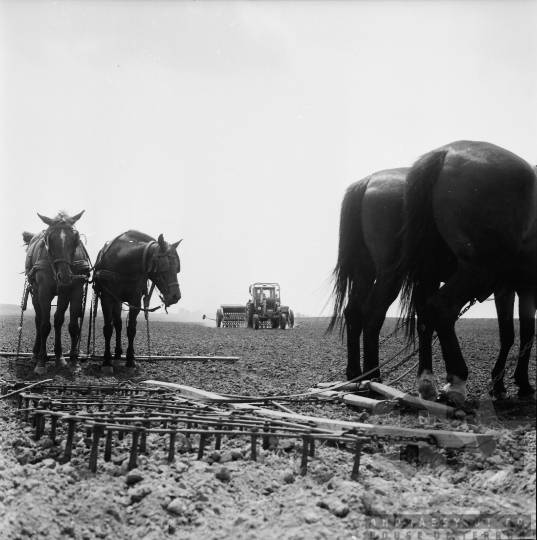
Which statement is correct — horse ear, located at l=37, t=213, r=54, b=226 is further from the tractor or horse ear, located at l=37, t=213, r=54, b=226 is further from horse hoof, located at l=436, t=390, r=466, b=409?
the tractor

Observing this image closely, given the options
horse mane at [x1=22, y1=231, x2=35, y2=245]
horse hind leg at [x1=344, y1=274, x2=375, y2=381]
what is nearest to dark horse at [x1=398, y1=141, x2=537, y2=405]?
horse hind leg at [x1=344, y1=274, x2=375, y2=381]

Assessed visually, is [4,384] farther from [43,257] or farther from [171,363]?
[171,363]

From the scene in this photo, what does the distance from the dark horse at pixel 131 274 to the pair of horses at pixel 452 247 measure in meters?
3.52

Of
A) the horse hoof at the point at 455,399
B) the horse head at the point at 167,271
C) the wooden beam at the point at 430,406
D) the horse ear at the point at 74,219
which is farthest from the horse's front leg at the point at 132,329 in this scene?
the horse hoof at the point at 455,399

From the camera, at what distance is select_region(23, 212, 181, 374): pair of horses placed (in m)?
7.48

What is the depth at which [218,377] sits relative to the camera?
7195mm

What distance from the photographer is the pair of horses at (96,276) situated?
7.48 metres

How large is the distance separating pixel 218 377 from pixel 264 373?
795mm

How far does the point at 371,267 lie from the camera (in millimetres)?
5961

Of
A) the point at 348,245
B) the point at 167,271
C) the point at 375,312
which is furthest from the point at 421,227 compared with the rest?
the point at 167,271

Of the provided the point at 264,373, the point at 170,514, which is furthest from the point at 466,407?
the point at 264,373

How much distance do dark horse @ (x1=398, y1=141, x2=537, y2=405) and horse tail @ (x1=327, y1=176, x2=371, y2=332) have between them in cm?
106

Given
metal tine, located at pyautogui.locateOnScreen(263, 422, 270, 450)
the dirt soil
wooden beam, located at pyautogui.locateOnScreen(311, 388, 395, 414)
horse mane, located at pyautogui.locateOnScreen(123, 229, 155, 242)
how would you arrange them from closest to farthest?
the dirt soil
metal tine, located at pyautogui.locateOnScreen(263, 422, 270, 450)
wooden beam, located at pyautogui.locateOnScreen(311, 388, 395, 414)
horse mane, located at pyautogui.locateOnScreen(123, 229, 155, 242)

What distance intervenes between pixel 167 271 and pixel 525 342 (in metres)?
5.15
